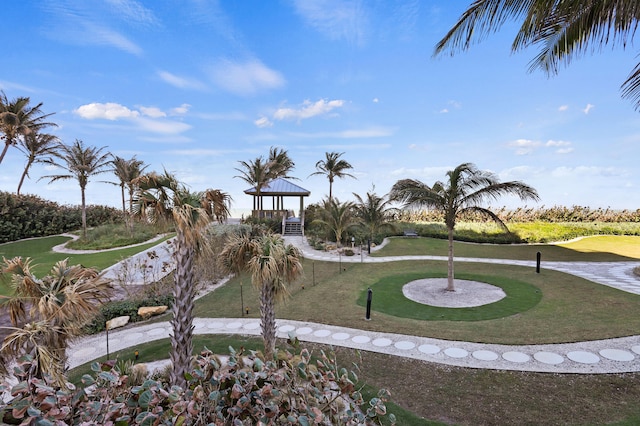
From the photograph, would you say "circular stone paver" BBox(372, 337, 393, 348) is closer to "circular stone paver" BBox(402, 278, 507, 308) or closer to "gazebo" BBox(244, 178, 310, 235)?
"circular stone paver" BBox(402, 278, 507, 308)

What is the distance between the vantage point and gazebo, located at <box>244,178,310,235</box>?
2500cm

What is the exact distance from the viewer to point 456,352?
6578mm

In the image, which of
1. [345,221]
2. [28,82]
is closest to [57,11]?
[28,82]

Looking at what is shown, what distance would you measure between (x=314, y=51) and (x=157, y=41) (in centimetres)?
441

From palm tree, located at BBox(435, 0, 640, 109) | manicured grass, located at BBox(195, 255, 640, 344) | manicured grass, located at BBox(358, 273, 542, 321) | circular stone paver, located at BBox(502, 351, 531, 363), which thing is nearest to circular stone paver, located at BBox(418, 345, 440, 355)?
manicured grass, located at BBox(195, 255, 640, 344)

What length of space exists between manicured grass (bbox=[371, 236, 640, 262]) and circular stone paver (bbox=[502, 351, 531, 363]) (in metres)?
11.8

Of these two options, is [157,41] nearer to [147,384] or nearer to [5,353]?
[5,353]

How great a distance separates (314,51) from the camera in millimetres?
9641

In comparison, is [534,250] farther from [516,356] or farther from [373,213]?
[516,356]

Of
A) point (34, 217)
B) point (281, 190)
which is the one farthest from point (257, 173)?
point (34, 217)

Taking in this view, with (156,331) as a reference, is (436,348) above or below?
above

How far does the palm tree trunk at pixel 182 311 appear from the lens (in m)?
4.48

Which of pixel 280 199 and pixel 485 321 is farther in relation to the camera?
pixel 280 199

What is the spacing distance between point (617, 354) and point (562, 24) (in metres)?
6.40
